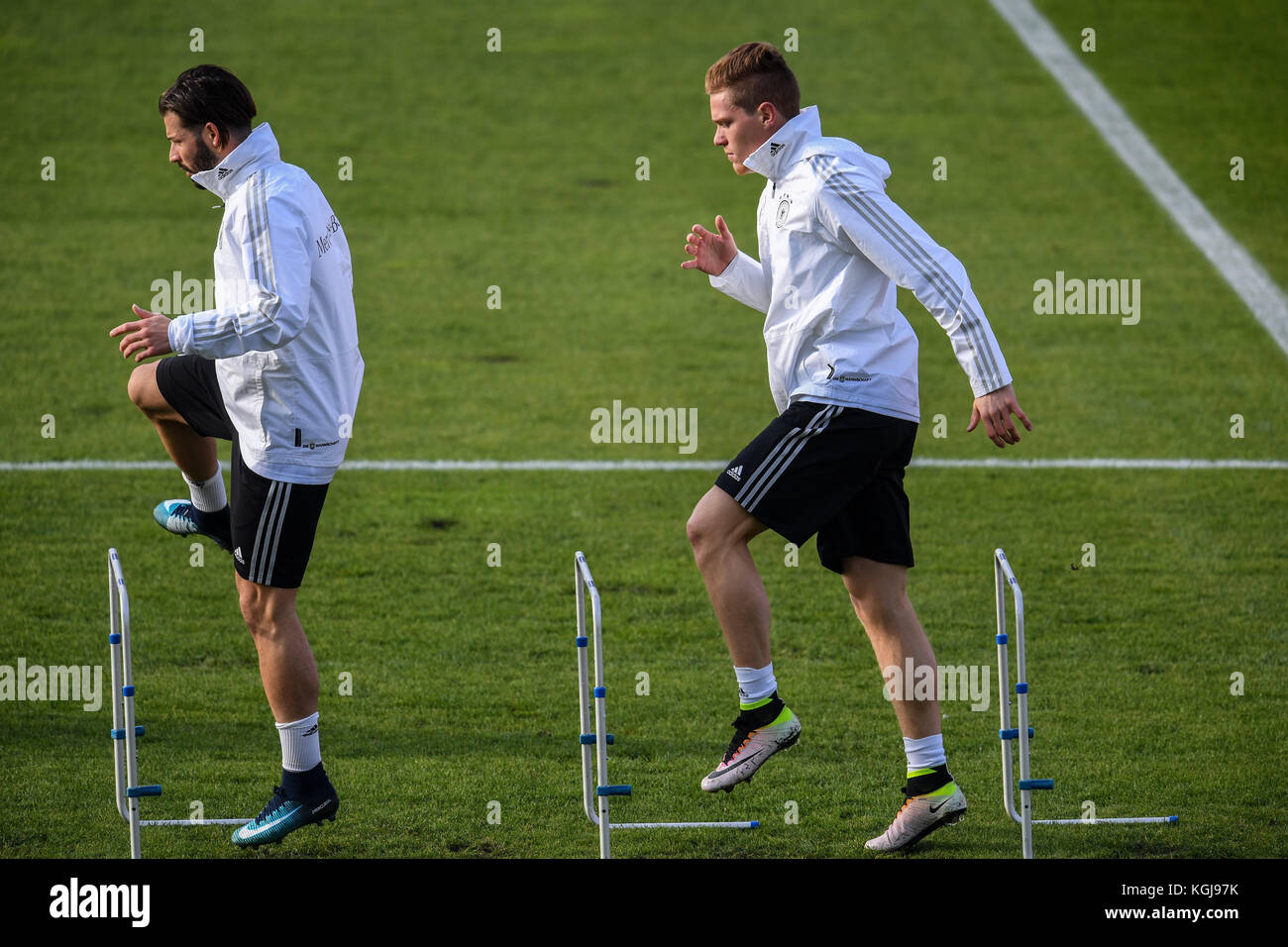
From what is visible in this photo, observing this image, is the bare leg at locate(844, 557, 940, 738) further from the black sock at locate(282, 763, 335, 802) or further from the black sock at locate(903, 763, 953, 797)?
the black sock at locate(282, 763, 335, 802)

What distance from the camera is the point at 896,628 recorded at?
500 cm

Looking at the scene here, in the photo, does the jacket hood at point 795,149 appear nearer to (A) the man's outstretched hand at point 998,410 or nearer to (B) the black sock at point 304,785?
(A) the man's outstretched hand at point 998,410

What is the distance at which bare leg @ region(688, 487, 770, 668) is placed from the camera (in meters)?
4.90

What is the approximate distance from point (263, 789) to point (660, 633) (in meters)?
2.24

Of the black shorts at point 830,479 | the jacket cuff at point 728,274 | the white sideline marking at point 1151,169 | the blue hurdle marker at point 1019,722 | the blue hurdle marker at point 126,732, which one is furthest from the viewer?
the white sideline marking at point 1151,169

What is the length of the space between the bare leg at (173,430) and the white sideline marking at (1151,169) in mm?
9223

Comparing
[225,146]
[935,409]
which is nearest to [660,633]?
[225,146]

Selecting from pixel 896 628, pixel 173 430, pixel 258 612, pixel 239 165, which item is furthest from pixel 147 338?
pixel 896 628

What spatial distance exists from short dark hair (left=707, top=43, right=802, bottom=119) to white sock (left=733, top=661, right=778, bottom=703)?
5.95 ft

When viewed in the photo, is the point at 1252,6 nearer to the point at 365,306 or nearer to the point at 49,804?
the point at 365,306

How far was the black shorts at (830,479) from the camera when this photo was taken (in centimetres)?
483

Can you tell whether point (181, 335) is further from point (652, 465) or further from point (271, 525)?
point (652, 465)

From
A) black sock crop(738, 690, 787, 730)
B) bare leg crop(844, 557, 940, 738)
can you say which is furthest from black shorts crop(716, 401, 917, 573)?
black sock crop(738, 690, 787, 730)

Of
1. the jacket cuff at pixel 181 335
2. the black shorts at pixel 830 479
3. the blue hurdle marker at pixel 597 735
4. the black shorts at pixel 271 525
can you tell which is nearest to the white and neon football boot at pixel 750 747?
the blue hurdle marker at pixel 597 735
